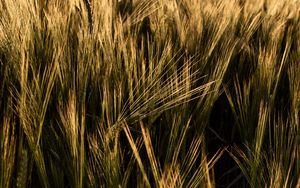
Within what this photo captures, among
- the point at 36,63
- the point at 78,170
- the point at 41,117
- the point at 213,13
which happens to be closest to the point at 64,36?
the point at 36,63

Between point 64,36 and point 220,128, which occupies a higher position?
point 64,36

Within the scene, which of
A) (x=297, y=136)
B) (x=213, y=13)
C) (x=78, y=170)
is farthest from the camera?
(x=213, y=13)

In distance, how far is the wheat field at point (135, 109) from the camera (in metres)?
0.73

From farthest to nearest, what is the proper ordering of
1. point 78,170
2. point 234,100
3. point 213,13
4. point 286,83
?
point 213,13, point 286,83, point 234,100, point 78,170

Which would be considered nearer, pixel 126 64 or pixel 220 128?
pixel 126 64

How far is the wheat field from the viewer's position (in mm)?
725

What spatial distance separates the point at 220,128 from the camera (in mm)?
1070

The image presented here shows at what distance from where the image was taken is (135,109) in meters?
0.86

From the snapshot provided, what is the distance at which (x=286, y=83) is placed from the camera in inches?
45.3

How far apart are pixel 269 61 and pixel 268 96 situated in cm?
9

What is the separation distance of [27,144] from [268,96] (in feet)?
1.87

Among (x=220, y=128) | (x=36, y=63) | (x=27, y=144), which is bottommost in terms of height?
(x=220, y=128)

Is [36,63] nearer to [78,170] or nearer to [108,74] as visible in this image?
[108,74]

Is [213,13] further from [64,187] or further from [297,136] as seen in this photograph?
[64,187]
